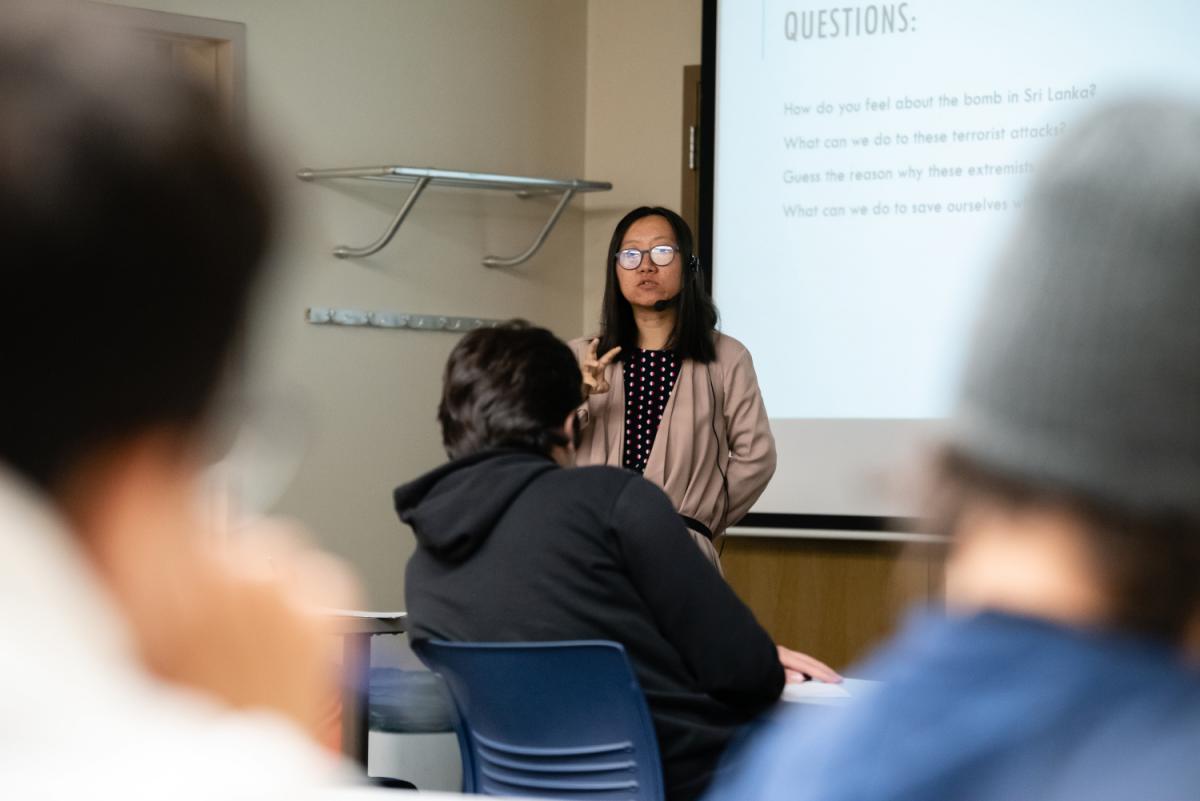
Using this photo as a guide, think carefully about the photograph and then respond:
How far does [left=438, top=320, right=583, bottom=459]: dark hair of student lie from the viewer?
2305 mm

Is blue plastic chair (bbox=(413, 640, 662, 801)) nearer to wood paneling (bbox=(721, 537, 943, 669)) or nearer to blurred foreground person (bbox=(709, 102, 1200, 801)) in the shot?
blurred foreground person (bbox=(709, 102, 1200, 801))

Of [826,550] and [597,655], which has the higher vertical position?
[597,655]

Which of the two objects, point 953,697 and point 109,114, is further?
point 953,697

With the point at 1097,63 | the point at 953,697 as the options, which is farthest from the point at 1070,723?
the point at 1097,63

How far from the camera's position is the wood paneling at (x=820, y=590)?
445cm

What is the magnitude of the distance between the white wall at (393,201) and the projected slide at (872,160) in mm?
1037

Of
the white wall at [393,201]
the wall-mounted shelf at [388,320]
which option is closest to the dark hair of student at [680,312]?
the wall-mounted shelf at [388,320]

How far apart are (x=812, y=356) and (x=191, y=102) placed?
3.87m

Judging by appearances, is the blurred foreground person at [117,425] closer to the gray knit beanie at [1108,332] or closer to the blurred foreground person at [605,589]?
the gray knit beanie at [1108,332]

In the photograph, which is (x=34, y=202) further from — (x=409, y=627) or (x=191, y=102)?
(x=409, y=627)

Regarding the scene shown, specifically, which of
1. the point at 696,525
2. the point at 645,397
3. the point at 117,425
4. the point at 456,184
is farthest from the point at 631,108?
the point at 117,425

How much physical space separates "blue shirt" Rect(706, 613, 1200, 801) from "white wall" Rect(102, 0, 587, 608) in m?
3.84

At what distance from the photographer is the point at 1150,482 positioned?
23.3 inches

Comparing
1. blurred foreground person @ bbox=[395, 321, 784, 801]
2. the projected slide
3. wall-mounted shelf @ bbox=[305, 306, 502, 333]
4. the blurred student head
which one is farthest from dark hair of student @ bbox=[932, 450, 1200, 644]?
Result: wall-mounted shelf @ bbox=[305, 306, 502, 333]
